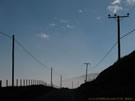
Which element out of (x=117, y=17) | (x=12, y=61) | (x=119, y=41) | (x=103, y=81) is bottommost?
(x=103, y=81)

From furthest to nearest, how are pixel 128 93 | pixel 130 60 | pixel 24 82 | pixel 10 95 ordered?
pixel 130 60 → pixel 24 82 → pixel 128 93 → pixel 10 95

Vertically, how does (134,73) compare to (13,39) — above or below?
below

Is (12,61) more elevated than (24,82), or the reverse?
(12,61)

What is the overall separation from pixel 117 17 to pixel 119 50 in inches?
208

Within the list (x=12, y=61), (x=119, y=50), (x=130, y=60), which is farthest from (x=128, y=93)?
(x=130, y=60)

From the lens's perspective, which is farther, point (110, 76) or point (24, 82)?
point (110, 76)

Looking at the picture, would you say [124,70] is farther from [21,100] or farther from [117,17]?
[21,100]

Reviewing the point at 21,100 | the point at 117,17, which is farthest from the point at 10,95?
the point at 117,17

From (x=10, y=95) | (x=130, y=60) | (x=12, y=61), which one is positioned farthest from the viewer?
(x=130, y=60)

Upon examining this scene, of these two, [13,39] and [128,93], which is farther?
[13,39]

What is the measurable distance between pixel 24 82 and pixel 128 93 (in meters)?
17.5

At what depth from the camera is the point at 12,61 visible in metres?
31.9

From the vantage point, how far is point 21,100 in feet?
78.3

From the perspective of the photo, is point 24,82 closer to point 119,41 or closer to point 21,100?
point 21,100
